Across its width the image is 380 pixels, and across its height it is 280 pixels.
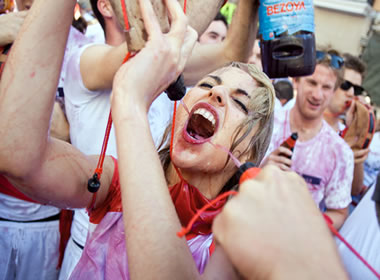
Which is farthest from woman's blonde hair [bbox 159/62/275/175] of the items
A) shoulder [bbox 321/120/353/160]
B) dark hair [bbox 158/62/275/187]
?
shoulder [bbox 321/120/353/160]

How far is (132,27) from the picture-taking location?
3.17ft

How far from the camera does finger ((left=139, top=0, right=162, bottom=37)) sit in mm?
913

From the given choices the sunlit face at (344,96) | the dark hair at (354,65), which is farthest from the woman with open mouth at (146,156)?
the dark hair at (354,65)

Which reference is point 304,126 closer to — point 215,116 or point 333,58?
point 333,58

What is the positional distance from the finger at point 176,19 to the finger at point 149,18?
0.14ft

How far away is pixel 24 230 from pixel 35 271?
0.90ft

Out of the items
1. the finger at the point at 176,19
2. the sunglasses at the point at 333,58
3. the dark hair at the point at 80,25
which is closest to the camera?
the finger at the point at 176,19

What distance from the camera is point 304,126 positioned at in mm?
3059

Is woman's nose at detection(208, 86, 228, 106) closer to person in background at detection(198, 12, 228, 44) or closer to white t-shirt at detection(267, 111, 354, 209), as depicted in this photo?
white t-shirt at detection(267, 111, 354, 209)

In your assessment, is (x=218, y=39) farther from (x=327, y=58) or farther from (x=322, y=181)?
(x=322, y=181)

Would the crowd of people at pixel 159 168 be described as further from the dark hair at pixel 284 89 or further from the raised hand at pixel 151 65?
the dark hair at pixel 284 89

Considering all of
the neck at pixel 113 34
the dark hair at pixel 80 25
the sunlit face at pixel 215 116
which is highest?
the neck at pixel 113 34

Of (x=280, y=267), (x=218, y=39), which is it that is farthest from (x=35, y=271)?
(x=218, y=39)

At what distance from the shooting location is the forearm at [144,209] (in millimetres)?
832
